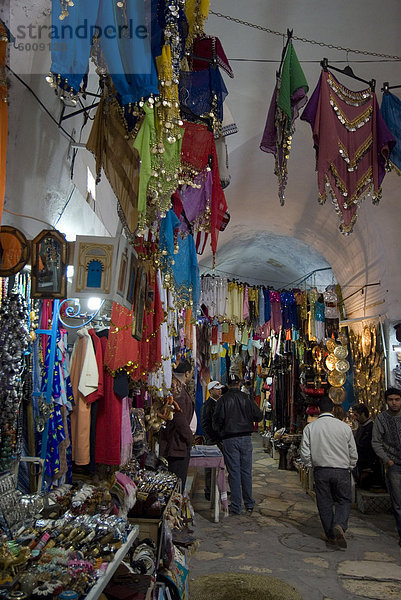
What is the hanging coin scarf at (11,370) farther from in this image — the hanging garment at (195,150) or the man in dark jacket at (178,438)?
the man in dark jacket at (178,438)

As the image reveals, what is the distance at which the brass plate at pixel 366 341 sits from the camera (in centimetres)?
881

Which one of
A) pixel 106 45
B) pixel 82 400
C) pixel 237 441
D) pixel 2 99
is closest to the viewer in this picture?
pixel 106 45

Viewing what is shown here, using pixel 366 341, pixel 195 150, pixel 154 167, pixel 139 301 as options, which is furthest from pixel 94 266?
pixel 366 341

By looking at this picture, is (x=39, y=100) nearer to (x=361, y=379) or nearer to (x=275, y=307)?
(x=361, y=379)

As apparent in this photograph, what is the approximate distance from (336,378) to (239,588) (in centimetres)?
691

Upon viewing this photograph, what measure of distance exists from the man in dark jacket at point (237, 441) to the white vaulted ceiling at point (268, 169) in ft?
9.92

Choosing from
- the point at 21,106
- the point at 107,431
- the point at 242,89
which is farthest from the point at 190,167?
the point at 242,89

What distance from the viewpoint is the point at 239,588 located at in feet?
13.5

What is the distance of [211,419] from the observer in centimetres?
742

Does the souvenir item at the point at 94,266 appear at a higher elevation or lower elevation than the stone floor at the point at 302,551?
higher

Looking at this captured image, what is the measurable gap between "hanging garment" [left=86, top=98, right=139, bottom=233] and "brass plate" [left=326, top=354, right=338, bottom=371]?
8179mm

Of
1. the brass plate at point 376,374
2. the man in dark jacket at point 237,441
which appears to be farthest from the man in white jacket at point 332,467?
the brass plate at point 376,374

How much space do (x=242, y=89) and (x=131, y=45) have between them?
4856 millimetres

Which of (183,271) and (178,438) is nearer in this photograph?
(183,271)
